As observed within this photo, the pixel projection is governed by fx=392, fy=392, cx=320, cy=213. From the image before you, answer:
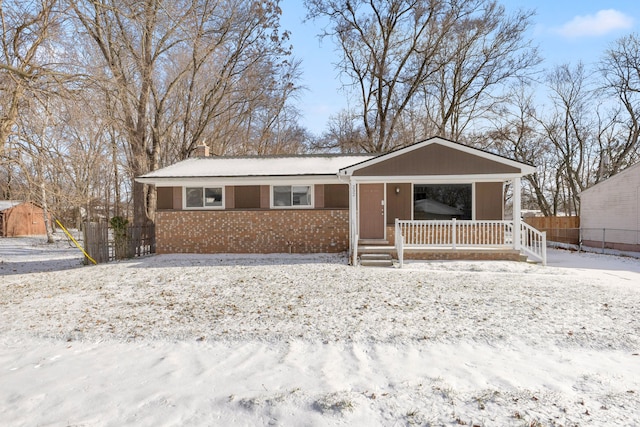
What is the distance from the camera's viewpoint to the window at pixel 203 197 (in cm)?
1495

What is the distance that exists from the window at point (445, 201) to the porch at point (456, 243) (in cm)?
53

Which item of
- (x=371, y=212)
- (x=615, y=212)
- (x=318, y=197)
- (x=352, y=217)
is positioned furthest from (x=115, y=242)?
(x=615, y=212)

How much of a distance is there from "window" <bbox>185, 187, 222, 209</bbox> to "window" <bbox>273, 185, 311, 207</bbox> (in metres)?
2.25

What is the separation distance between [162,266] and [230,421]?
988cm

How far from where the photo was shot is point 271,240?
1468 cm

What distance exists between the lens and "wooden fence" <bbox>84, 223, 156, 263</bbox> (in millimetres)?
13727

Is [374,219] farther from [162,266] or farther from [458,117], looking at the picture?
[458,117]

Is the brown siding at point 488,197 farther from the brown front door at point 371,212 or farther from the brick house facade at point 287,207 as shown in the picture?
the brown front door at point 371,212

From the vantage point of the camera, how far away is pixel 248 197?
48.5ft

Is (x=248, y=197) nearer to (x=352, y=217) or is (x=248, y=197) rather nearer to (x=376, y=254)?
(x=352, y=217)

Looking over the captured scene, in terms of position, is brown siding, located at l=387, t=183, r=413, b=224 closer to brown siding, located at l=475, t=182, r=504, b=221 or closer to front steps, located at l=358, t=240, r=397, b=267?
front steps, located at l=358, t=240, r=397, b=267

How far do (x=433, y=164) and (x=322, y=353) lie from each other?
9.54 meters

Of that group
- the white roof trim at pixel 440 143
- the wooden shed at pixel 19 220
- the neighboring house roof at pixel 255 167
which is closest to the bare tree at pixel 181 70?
the neighboring house roof at pixel 255 167

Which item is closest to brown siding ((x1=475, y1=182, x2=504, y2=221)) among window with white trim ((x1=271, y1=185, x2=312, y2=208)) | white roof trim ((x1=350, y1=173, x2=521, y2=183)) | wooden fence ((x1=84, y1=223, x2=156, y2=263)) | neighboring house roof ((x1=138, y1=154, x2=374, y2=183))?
white roof trim ((x1=350, y1=173, x2=521, y2=183))
